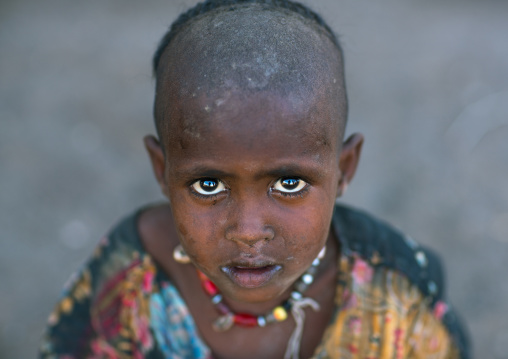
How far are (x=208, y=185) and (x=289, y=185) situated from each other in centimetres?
16

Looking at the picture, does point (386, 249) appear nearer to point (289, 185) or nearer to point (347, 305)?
point (347, 305)

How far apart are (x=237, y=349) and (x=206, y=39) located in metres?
0.85

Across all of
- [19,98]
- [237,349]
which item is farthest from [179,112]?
[19,98]

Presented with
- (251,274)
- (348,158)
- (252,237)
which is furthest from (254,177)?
(348,158)

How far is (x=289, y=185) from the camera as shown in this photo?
1.08 meters

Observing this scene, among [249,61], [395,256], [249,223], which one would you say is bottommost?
[395,256]

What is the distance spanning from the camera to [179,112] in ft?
3.43

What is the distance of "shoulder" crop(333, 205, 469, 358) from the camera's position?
145cm

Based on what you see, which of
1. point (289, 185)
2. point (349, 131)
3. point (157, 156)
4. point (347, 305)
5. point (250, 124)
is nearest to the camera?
point (250, 124)

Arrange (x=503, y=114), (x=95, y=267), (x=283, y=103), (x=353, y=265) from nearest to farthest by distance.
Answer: (x=283, y=103) → (x=353, y=265) → (x=95, y=267) → (x=503, y=114)

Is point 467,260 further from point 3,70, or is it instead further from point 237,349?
point 3,70

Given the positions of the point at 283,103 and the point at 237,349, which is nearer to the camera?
the point at 283,103

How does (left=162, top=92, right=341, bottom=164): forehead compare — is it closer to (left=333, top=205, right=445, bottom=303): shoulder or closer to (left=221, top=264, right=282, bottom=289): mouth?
(left=221, top=264, right=282, bottom=289): mouth

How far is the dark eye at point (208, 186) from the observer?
1.08 metres
